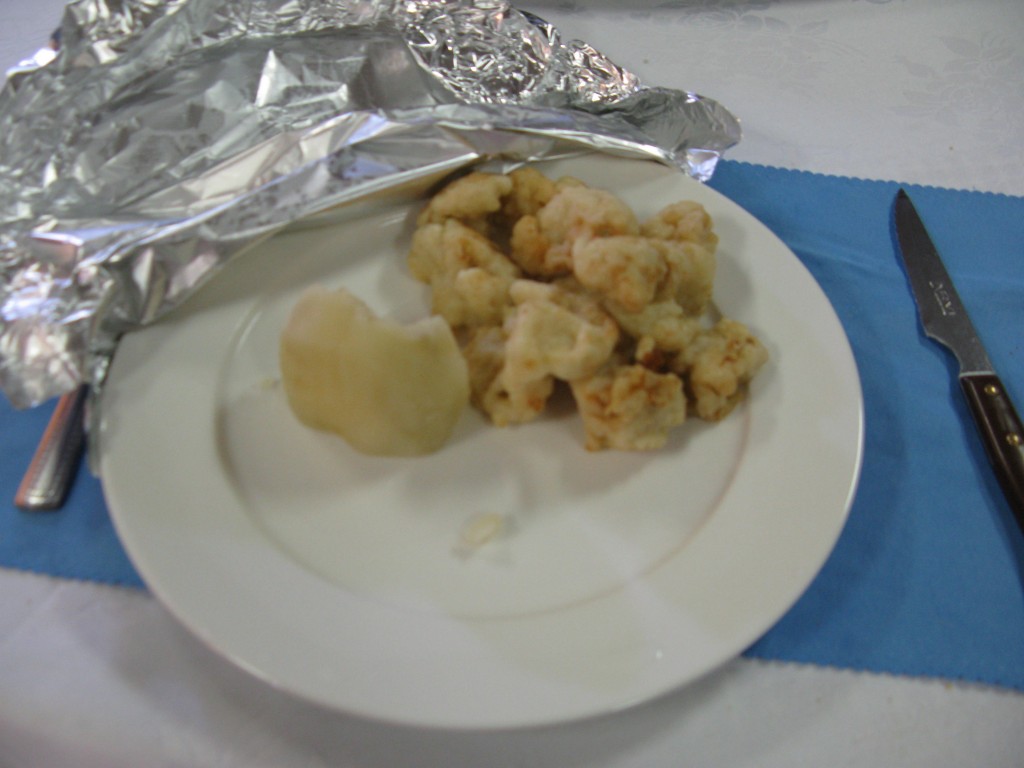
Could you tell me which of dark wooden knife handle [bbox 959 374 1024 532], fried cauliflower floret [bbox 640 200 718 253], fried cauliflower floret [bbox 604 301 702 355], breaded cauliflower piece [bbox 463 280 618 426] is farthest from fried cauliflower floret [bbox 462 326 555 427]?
dark wooden knife handle [bbox 959 374 1024 532]

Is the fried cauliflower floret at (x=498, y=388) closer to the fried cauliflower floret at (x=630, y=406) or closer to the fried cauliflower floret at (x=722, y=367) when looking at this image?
the fried cauliflower floret at (x=630, y=406)

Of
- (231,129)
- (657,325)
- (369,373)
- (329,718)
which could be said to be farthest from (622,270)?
(231,129)

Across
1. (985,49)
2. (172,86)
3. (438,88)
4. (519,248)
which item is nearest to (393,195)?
(519,248)

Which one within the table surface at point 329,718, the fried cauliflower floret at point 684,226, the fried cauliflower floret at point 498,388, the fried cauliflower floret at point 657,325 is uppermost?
the fried cauliflower floret at point 684,226

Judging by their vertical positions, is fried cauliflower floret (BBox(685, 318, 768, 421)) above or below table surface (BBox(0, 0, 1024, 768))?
above

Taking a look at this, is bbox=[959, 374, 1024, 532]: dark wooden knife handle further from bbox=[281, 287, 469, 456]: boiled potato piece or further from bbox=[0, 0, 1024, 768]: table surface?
bbox=[281, 287, 469, 456]: boiled potato piece

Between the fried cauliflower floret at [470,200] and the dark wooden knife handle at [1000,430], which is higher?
the fried cauliflower floret at [470,200]

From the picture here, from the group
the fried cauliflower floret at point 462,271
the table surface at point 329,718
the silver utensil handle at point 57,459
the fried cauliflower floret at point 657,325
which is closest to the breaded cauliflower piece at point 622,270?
the fried cauliflower floret at point 657,325
